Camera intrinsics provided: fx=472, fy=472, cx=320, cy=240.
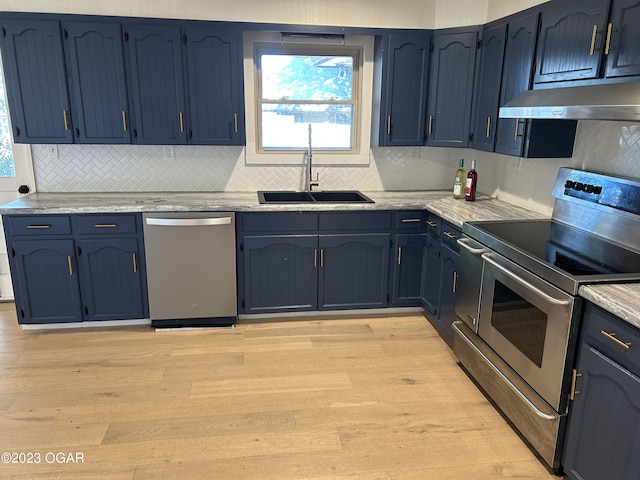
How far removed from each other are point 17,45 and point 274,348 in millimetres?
2636

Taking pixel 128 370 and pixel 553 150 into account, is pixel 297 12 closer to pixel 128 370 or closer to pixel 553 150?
pixel 553 150

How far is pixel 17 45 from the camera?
313 cm

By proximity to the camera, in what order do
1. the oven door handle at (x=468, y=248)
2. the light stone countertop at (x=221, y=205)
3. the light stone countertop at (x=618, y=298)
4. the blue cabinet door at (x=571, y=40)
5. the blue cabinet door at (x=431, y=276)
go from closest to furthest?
the light stone countertop at (x=618, y=298) < the blue cabinet door at (x=571, y=40) < the oven door handle at (x=468, y=248) < the light stone countertop at (x=221, y=205) < the blue cabinet door at (x=431, y=276)

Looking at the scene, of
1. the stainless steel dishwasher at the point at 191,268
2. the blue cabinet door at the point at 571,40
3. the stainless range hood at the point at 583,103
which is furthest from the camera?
the stainless steel dishwasher at the point at 191,268

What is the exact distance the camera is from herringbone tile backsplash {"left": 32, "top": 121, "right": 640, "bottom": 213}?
11.6ft

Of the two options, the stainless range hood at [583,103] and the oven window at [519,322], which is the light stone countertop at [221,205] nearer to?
the oven window at [519,322]

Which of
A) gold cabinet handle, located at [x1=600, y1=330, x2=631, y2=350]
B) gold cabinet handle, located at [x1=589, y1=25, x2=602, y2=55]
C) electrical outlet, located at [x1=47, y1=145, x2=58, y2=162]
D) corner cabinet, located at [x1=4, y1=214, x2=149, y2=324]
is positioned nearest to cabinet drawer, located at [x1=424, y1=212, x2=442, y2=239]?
gold cabinet handle, located at [x1=589, y1=25, x2=602, y2=55]

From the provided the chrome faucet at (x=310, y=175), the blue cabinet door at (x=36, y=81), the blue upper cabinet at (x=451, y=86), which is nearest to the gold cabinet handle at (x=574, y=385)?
the blue upper cabinet at (x=451, y=86)

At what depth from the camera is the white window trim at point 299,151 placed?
11.9 feet

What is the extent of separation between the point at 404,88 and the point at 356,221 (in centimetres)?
109

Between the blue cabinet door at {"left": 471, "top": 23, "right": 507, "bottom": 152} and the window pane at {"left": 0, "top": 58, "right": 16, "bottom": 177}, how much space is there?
11.3 ft

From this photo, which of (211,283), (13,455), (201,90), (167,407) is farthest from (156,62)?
(13,455)

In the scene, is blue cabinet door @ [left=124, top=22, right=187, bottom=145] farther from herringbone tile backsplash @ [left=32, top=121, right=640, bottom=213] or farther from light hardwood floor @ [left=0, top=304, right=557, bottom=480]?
light hardwood floor @ [left=0, top=304, right=557, bottom=480]

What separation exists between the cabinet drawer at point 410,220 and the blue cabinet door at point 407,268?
47mm
